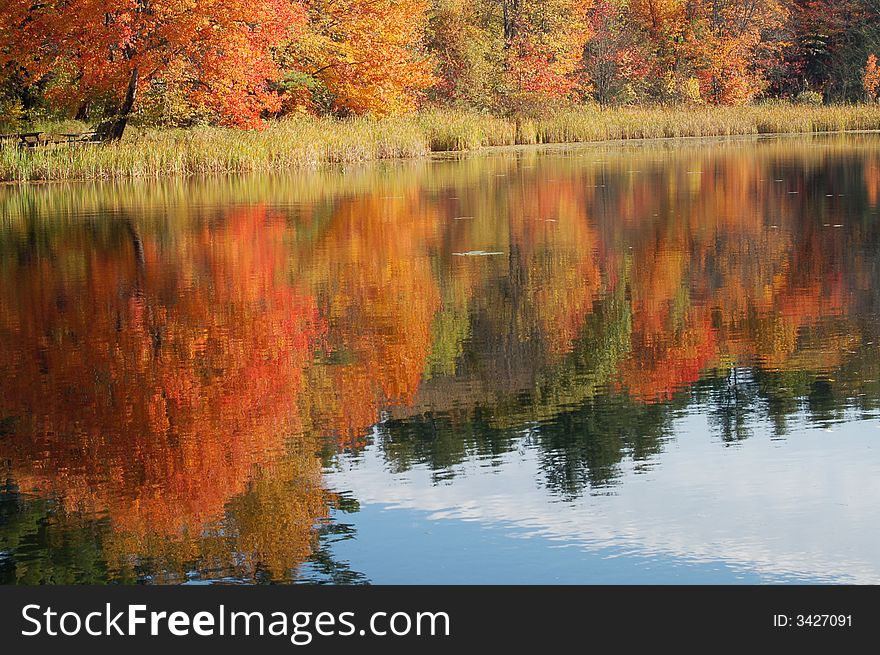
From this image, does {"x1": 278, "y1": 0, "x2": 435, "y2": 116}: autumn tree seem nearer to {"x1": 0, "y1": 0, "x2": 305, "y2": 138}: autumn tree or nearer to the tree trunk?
{"x1": 0, "y1": 0, "x2": 305, "y2": 138}: autumn tree

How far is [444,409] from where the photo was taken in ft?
26.7

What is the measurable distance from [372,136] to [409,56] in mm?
8436

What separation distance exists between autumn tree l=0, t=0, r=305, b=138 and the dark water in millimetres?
18884

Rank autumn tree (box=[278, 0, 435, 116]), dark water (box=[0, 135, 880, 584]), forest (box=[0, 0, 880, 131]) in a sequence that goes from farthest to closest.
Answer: autumn tree (box=[278, 0, 435, 116]), forest (box=[0, 0, 880, 131]), dark water (box=[0, 135, 880, 584])

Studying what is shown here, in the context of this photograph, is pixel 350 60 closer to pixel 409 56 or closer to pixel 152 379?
pixel 409 56

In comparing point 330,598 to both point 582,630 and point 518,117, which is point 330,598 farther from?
point 518,117

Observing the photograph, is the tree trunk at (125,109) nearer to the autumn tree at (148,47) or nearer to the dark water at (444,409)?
the autumn tree at (148,47)

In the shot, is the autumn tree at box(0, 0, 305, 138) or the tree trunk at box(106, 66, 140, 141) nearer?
the autumn tree at box(0, 0, 305, 138)

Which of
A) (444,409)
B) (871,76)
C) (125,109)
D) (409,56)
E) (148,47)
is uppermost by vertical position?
(148,47)

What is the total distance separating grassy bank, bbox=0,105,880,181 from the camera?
114 feet

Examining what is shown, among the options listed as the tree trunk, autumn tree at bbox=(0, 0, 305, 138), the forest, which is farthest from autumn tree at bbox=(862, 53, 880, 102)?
the tree trunk

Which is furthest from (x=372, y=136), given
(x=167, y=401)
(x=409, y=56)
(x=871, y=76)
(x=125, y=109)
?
(x=871, y=76)

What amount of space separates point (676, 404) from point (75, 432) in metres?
3.34

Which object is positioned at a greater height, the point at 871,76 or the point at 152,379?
the point at 871,76
